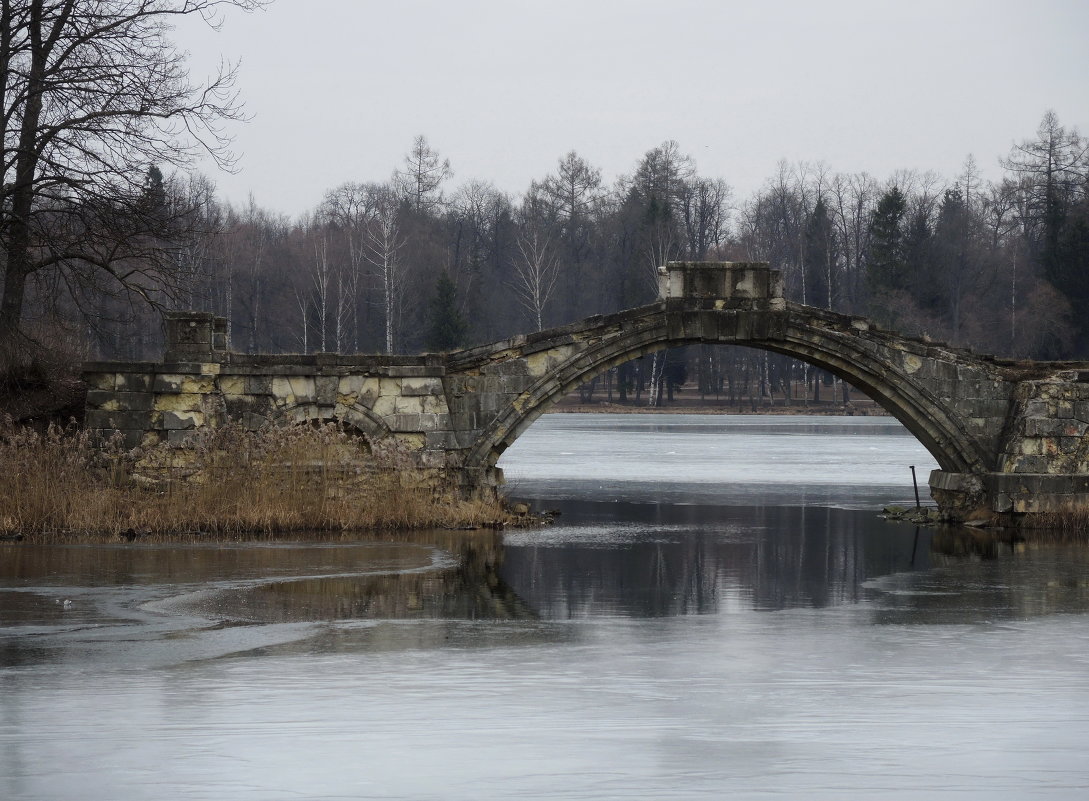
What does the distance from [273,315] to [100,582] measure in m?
55.2

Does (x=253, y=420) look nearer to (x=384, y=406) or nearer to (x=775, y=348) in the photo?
(x=384, y=406)

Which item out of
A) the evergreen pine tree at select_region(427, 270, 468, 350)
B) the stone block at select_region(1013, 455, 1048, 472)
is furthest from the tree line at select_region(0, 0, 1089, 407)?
the stone block at select_region(1013, 455, 1048, 472)

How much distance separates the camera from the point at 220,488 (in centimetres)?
1989

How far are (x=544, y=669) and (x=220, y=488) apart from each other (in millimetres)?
10060

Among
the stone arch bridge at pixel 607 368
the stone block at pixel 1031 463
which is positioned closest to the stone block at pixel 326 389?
the stone arch bridge at pixel 607 368

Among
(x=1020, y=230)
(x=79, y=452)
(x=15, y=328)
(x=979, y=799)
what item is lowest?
(x=979, y=799)

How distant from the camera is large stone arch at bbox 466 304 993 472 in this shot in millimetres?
21703

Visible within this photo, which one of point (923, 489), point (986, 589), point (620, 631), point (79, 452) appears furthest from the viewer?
point (923, 489)

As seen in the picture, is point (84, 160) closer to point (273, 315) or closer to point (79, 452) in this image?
point (79, 452)

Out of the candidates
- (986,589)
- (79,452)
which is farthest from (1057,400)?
(79,452)

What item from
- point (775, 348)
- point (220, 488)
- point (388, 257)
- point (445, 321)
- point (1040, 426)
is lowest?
point (220, 488)

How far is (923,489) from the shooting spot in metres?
30.8

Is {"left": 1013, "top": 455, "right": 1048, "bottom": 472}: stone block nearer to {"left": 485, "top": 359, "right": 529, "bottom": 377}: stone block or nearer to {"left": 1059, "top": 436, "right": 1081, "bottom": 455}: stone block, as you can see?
{"left": 1059, "top": 436, "right": 1081, "bottom": 455}: stone block

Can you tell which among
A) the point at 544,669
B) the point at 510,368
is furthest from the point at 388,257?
the point at 544,669
